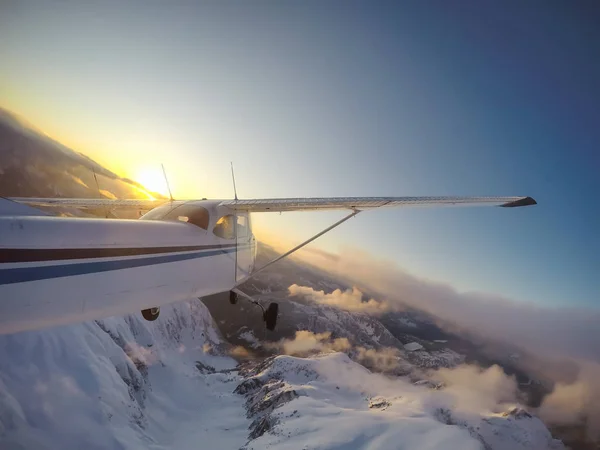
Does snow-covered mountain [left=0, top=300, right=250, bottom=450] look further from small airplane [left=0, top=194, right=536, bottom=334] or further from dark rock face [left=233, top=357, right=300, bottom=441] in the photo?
small airplane [left=0, top=194, right=536, bottom=334]

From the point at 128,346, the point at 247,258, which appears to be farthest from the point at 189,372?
the point at 247,258

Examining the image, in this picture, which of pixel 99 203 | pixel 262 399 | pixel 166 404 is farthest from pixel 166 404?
pixel 99 203

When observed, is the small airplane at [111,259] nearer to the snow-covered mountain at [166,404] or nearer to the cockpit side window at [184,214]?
the cockpit side window at [184,214]

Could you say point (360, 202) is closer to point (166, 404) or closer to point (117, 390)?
point (117, 390)

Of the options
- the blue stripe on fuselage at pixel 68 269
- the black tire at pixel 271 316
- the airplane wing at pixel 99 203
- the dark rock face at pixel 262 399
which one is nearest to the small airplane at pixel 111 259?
the blue stripe on fuselage at pixel 68 269

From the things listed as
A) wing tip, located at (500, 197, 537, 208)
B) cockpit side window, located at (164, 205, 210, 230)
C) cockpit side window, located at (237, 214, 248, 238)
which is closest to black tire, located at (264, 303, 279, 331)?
cockpit side window, located at (237, 214, 248, 238)

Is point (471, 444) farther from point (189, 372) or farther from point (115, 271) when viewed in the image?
point (115, 271)
